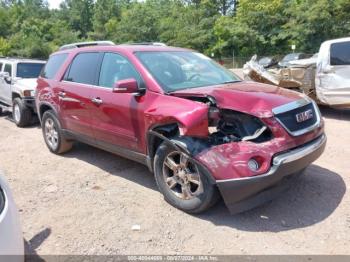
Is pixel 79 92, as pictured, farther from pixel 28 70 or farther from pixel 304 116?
pixel 28 70

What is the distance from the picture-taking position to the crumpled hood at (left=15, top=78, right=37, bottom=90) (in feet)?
29.6

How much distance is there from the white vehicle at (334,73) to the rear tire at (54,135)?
565cm

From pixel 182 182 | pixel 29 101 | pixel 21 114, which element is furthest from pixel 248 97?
pixel 21 114

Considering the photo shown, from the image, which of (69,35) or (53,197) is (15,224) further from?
(69,35)

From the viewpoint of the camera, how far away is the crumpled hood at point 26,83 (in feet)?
29.6

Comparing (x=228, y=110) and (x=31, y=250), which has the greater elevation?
(x=228, y=110)

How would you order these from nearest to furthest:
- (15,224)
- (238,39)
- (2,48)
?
(15,224) < (238,39) < (2,48)

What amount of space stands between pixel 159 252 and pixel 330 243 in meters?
1.57

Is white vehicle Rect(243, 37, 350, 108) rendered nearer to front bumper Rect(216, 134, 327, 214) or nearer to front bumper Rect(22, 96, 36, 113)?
front bumper Rect(216, 134, 327, 214)

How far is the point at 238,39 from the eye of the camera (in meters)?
41.3

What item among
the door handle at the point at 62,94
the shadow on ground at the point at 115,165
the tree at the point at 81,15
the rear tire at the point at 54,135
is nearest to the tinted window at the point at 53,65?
the door handle at the point at 62,94

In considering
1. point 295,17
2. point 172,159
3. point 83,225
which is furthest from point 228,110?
point 295,17

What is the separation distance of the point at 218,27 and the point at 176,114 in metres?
41.2

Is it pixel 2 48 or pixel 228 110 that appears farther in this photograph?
pixel 2 48
